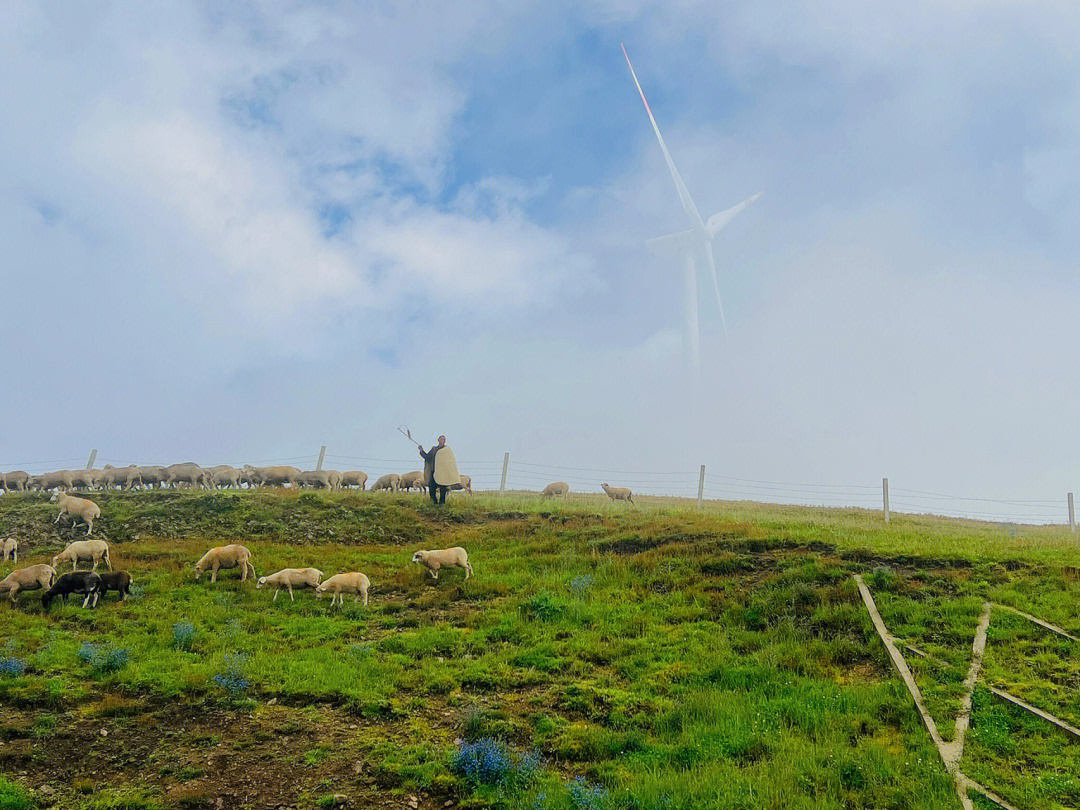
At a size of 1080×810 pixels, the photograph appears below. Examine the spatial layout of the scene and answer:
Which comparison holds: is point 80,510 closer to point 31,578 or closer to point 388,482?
point 31,578

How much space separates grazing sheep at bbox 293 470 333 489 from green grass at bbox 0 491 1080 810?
49.1 feet

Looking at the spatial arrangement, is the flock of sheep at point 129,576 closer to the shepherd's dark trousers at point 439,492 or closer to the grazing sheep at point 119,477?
the shepherd's dark trousers at point 439,492

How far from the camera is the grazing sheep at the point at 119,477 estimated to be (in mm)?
34438

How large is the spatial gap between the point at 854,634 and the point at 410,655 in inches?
341

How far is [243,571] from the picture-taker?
19391mm

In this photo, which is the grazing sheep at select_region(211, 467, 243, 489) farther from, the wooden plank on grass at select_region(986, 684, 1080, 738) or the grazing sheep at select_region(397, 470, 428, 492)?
the wooden plank on grass at select_region(986, 684, 1080, 738)

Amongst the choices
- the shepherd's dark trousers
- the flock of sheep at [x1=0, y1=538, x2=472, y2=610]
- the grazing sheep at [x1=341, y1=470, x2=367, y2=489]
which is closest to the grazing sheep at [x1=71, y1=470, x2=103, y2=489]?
the grazing sheep at [x1=341, y1=470, x2=367, y2=489]

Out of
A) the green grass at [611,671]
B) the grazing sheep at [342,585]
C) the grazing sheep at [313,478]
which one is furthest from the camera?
the grazing sheep at [313,478]

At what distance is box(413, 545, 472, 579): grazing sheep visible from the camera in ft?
64.2

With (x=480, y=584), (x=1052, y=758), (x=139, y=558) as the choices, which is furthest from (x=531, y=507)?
(x=1052, y=758)

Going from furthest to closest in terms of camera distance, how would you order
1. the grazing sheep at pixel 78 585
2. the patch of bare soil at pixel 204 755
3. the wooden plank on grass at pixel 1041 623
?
the grazing sheep at pixel 78 585, the wooden plank on grass at pixel 1041 623, the patch of bare soil at pixel 204 755

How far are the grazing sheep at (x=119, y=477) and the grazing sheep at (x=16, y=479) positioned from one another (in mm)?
3585

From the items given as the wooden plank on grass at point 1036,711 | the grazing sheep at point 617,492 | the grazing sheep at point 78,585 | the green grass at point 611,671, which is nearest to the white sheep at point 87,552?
the green grass at point 611,671

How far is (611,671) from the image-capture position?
12.8m
